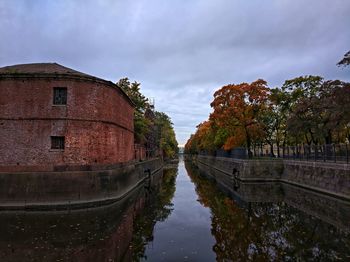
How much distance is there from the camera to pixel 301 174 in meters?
29.2

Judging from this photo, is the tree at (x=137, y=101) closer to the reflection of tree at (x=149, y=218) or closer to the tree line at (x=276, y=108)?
the tree line at (x=276, y=108)

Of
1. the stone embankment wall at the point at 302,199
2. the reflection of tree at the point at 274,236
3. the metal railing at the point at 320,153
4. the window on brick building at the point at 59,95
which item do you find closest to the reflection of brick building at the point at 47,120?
the window on brick building at the point at 59,95

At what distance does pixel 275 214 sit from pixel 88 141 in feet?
40.3

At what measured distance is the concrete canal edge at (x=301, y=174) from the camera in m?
21.9

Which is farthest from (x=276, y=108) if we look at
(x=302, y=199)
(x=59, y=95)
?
(x=59, y=95)

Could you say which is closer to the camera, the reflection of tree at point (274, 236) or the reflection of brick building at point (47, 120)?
the reflection of tree at point (274, 236)

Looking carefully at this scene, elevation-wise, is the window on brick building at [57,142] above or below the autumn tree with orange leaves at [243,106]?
below

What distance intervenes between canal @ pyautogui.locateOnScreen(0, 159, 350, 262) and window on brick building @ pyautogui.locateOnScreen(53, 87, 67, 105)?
7012mm

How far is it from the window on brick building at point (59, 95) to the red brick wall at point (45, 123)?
0.25 meters

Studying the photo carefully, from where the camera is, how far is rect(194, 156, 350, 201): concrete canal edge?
2190 cm

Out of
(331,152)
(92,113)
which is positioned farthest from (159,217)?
(331,152)

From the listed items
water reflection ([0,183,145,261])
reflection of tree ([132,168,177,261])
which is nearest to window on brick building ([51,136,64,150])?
water reflection ([0,183,145,261])

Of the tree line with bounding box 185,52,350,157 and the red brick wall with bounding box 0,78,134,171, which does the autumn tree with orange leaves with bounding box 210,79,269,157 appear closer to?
the tree line with bounding box 185,52,350,157

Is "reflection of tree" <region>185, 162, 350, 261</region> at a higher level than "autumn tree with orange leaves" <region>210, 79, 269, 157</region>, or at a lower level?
lower
